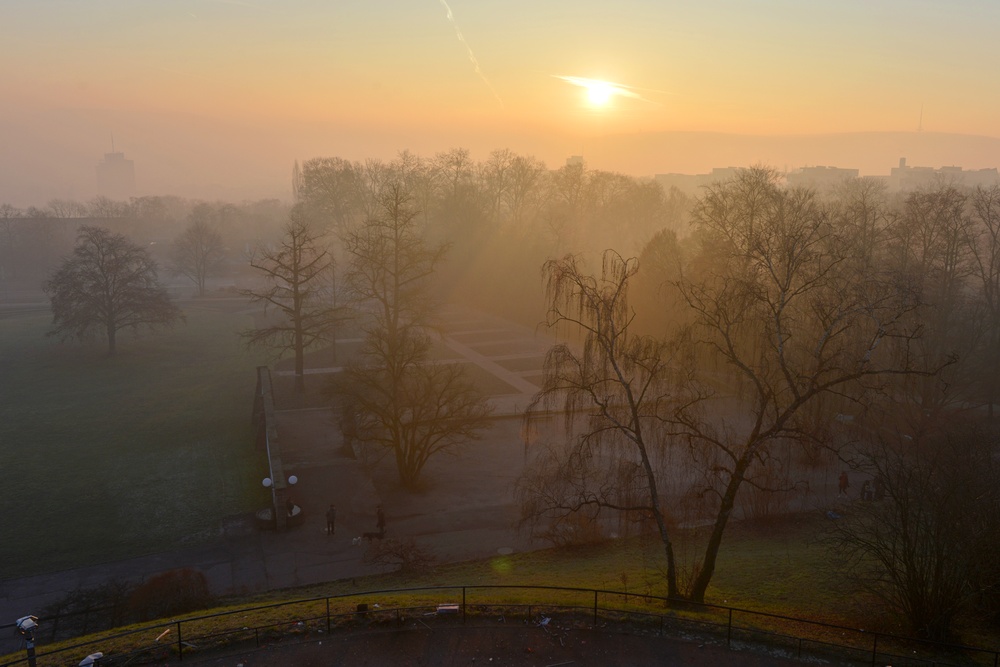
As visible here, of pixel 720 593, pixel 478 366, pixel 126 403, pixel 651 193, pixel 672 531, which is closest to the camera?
pixel 720 593

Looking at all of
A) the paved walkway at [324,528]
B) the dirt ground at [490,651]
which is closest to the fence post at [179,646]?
the dirt ground at [490,651]

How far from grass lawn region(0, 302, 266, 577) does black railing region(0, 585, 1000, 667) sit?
27.3 ft

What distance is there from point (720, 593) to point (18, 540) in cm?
2099

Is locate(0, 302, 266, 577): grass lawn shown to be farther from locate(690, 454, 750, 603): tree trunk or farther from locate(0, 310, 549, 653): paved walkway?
locate(690, 454, 750, 603): tree trunk

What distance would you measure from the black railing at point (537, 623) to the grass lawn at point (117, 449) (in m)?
8.31

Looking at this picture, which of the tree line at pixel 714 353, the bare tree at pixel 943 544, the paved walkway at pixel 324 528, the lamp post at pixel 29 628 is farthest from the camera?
the paved walkway at pixel 324 528

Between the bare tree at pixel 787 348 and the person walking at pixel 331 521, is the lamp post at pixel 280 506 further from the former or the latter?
the bare tree at pixel 787 348

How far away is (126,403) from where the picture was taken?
36406 millimetres

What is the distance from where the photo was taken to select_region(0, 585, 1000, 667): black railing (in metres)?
13.3

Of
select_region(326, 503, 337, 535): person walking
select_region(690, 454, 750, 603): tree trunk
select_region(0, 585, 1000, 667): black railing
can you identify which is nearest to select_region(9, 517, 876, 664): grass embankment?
select_region(0, 585, 1000, 667): black railing

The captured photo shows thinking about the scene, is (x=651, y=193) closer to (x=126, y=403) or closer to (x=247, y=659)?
(x=126, y=403)

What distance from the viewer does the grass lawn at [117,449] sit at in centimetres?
2203

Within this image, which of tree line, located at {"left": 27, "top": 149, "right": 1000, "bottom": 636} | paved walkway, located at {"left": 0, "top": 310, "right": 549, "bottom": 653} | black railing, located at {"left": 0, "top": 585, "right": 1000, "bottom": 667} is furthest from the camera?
paved walkway, located at {"left": 0, "top": 310, "right": 549, "bottom": 653}

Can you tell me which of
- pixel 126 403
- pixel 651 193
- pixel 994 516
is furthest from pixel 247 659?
pixel 651 193
